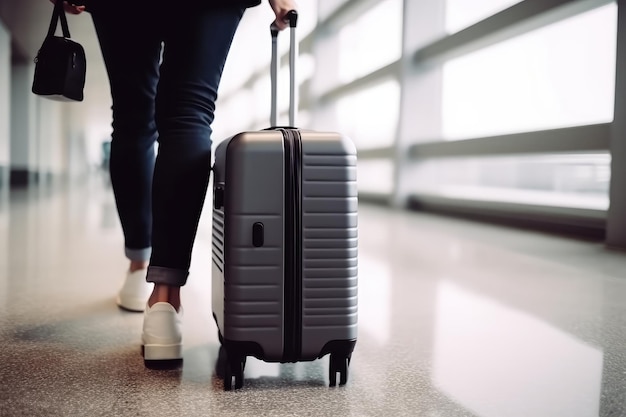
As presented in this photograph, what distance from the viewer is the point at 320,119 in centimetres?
797

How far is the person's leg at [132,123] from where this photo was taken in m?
1.13

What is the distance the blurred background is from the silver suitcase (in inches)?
10.7

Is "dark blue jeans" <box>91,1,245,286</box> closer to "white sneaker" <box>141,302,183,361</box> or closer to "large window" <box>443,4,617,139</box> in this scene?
"white sneaker" <box>141,302,183,361</box>

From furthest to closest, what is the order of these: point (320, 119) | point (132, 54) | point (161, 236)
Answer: point (320, 119) < point (132, 54) < point (161, 236)

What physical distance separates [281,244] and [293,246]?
19 mm

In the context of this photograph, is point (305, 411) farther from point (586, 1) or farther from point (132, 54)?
point (586, 1)

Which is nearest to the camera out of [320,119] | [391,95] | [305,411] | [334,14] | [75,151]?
[305,411]

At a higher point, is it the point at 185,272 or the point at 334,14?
the point at 334,14

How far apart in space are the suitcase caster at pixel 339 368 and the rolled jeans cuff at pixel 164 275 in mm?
314

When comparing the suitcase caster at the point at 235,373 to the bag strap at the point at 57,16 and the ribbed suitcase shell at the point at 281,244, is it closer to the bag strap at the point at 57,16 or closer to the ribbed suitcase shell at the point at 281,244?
the ribbed suitcase shell at the point at 281,244

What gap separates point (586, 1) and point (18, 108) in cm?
1127

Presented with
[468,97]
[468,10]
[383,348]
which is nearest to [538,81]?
[468,97]

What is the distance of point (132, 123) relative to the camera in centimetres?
126

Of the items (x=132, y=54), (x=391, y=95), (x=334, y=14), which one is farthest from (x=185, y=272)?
(x=334, y=14)
